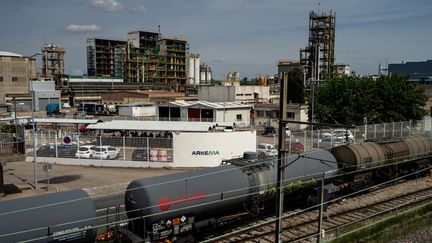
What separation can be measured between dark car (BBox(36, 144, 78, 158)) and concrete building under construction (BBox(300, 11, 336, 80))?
72.6 meters

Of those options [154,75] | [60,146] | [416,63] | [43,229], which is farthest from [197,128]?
[416,63]

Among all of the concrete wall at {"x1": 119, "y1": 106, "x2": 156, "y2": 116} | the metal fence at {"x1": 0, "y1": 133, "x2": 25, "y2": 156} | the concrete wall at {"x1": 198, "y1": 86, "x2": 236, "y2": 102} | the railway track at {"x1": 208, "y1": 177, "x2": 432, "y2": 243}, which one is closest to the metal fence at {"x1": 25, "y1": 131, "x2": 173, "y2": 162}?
the metal fence at {"x1": 0, "y1": 133, "x2": 25, "y2": 156}

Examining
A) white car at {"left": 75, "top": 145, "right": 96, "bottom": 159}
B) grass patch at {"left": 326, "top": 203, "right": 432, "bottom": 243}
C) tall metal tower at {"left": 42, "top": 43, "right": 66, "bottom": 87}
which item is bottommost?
grass patch at {"left": 326, "top": 203, "right": 432, "bottom": 243}

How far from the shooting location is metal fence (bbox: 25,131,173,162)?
3192 centimetres

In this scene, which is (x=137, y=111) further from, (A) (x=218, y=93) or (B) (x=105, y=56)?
(B) (x=105, y=56)

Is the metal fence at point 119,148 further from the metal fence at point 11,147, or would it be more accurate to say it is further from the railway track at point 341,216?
the railway track at point 341,216

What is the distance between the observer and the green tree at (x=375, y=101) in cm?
4441

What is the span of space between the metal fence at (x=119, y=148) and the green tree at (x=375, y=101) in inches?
863

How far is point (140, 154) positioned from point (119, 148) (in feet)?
6.51

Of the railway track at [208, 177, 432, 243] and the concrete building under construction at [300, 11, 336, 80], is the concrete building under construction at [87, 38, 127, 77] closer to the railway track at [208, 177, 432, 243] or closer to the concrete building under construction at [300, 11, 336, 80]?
the concrete building under construction at [300, 11, 336, 80]

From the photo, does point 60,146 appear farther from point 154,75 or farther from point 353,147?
point 154,75

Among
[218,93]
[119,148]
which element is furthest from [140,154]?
[218,93]

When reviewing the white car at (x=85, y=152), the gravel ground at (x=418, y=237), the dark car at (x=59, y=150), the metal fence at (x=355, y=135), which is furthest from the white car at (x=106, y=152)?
the gravel ground at (x=418, y=237)

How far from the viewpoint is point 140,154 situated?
32.1 metres
